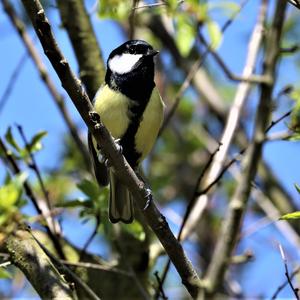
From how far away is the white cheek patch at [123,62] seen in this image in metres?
3.42

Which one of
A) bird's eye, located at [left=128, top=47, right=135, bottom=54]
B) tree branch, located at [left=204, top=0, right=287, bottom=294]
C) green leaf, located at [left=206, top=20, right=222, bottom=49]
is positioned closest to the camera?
tree branch, located at [left=204, top=0, right=287, bottom=294]

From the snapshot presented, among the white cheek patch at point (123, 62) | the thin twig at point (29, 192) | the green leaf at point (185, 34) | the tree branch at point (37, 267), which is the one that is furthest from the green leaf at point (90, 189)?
the green leaf at point (185, 34)

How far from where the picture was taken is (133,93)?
10.8 ft

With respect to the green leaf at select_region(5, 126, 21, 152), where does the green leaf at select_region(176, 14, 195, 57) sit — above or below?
above

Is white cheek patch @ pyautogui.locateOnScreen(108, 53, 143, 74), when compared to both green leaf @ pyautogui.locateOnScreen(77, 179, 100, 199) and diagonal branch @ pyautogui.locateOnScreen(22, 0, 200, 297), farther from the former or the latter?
diagonal branch @ pyautogui.locateOnScreen(22, 0, 200, 297)

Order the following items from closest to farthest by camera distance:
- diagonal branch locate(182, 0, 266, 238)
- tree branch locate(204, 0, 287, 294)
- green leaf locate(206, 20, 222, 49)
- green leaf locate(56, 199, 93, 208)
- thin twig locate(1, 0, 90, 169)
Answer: tree branch locate(204, 0, 287, 294) → green leaf locate(56, 199, 93, 208) → diagonal branch locate(182, 0, 266, 238) → green leaf locate(206, 20, 222, 49) → thin twig locate(1, 0, 90, 169)

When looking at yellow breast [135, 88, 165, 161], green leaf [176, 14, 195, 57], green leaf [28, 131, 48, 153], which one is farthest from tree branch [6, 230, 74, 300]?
green leaf [176, 14, 195, 57]

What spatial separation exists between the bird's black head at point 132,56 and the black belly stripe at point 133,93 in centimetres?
5

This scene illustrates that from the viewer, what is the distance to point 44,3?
418cm

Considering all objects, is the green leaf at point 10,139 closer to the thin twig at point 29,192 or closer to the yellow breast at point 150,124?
the thin twig at point 29,192

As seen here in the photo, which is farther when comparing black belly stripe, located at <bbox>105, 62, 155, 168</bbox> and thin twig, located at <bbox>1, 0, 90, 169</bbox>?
thin twig, located at <bbox>1, 0, 90, 169</bbox>

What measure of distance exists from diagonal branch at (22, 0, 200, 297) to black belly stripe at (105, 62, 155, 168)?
0.79 metres

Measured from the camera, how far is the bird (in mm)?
3211

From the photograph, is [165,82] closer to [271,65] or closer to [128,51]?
[128,51]
